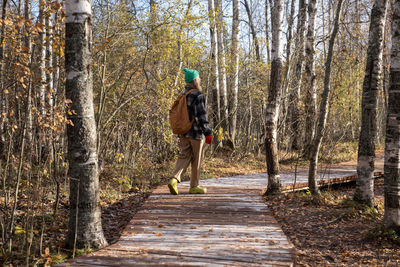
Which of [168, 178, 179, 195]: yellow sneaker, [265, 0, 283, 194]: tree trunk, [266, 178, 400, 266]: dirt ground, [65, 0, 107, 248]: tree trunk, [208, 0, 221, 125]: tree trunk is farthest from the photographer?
[208, 0, 221, 125]: tree trunk

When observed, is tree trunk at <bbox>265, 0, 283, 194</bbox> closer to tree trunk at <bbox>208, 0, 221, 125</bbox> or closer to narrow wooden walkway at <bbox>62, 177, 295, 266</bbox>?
narrow wooden walkway at <bbox>62, 177, 295, 266</bbox>

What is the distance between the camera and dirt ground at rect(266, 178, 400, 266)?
15.0 ft

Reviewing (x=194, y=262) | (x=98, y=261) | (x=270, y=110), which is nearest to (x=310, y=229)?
(x=270, y=110)

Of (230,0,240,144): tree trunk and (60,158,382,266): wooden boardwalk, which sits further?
(230,0,240,144): tree trunk

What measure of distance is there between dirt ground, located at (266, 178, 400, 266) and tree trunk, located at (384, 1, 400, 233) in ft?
0.93

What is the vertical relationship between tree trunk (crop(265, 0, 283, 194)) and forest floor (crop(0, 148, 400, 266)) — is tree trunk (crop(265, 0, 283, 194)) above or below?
above

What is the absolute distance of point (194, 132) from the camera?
6414mm

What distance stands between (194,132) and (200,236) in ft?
7.93

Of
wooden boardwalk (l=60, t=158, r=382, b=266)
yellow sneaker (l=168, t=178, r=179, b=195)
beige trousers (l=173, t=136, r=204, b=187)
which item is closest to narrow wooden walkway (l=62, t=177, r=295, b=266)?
wooden boardwalk (l=60, t=158, r=382, b=266)

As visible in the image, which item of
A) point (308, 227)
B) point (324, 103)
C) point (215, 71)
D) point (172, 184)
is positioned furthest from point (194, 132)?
point (215, 71)

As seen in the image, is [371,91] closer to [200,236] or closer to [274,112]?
[274,112]

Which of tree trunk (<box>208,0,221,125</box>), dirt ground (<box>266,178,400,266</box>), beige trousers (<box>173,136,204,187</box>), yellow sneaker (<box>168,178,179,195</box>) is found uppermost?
tree trunk (<box>208,0,221,125</box>)

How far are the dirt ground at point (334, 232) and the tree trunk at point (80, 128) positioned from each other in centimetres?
260

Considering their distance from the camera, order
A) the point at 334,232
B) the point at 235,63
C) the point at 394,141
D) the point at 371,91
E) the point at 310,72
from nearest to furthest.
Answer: the point at 394,141, the point at 334,232, the point at 371,91, the point at 235,63, the point at 310,72
